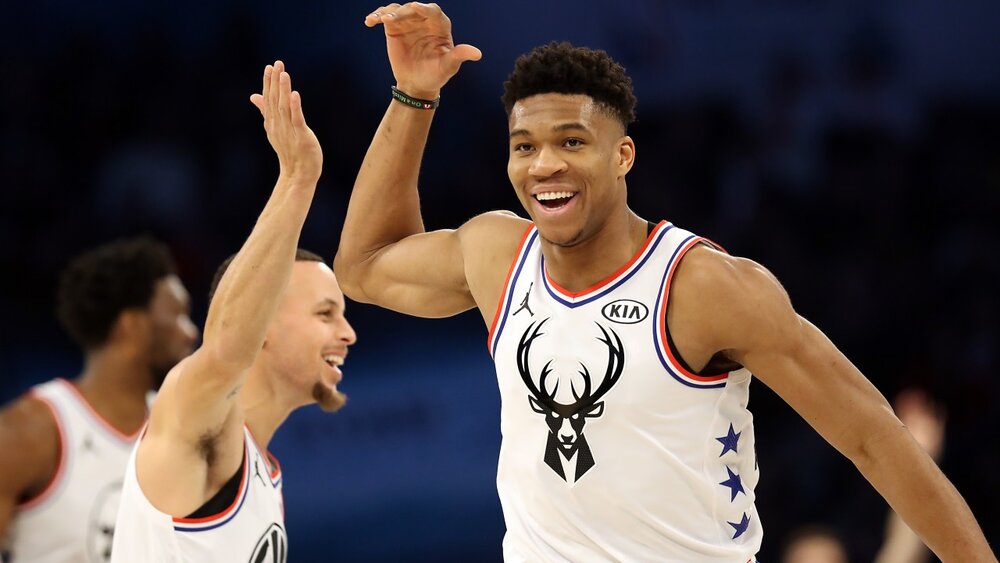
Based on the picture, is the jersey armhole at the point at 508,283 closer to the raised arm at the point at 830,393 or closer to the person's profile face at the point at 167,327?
the raised arm at the point at 830,393

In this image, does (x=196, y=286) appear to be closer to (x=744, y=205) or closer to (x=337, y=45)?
(x=337, y=45)

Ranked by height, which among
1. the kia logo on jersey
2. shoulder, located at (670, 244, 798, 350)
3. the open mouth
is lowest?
the kia logo on jersey

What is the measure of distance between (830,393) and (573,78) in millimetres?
1069

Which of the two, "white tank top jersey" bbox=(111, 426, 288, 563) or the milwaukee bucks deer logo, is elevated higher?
the milwaukee bucks deer logo

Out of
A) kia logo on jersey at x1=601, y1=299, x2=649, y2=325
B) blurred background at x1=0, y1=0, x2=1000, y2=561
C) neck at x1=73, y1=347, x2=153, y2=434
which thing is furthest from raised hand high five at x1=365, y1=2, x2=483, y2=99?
blurred background at x1=0, y1=0, x2=1000, y2=561

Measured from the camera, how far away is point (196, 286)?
8.89 m

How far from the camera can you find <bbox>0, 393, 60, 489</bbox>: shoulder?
527 cm

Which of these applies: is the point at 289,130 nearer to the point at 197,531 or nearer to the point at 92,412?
the point at 197,531

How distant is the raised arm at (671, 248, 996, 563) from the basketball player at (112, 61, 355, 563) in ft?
3.85

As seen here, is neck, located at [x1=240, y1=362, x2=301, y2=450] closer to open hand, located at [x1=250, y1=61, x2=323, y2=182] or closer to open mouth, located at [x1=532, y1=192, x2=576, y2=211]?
open hand, located at [x1=250, y1=61, x2=323, y2=182]

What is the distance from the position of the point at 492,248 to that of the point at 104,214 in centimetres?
587

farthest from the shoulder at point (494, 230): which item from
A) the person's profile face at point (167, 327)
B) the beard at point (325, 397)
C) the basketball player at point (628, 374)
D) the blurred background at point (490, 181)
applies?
the blurred background at point (490, 181)

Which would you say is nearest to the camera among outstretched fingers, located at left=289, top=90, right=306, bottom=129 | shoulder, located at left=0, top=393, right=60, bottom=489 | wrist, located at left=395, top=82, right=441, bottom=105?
outstretched fingers, located at left=289, top=90, right=306, bottom=129

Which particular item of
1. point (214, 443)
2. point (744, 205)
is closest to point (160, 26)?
point (744, 205)
